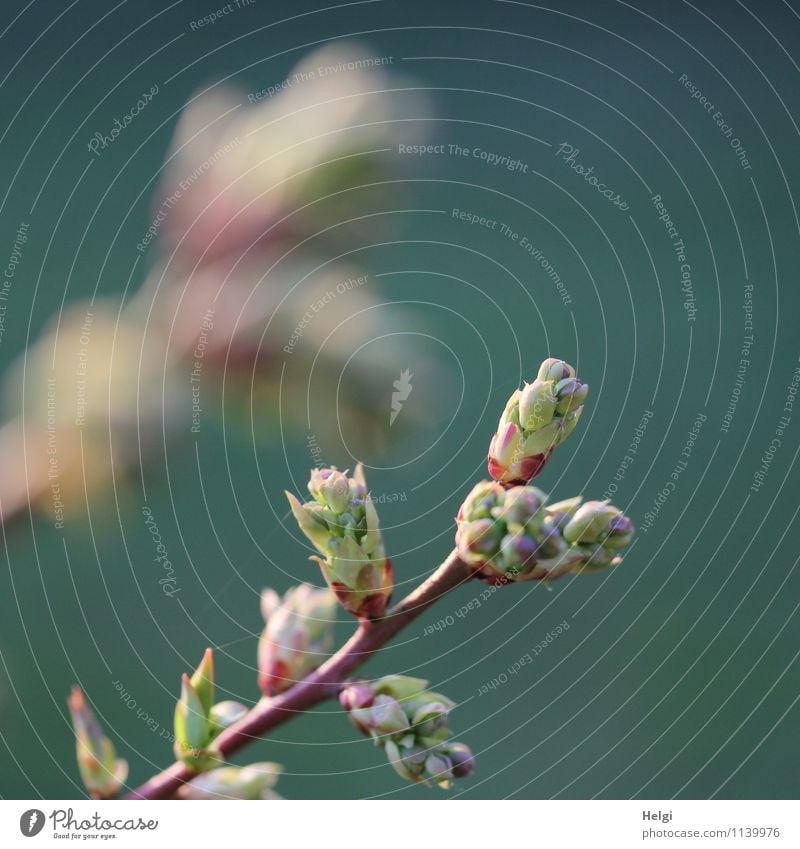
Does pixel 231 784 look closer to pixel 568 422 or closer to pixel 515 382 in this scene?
pixel 568 422

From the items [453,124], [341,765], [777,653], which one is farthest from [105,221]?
[777,653]

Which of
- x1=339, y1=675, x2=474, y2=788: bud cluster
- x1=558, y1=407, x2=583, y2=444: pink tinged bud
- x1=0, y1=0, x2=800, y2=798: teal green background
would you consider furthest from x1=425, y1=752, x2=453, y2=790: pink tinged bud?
x1=0, y1=0, x2=800, y2=798: teal green background

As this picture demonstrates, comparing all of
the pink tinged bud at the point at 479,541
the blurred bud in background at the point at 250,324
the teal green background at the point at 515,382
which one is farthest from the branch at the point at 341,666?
the teal green background at the point at 515,382

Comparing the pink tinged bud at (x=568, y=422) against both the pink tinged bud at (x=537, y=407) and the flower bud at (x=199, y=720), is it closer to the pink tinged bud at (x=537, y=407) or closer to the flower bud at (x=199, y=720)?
the pink tinged bud at (x=537, y=407)
